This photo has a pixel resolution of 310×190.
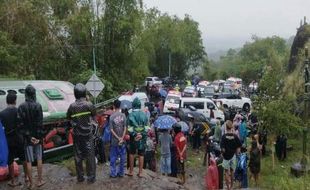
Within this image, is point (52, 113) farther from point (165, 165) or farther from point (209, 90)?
point (209, 90)

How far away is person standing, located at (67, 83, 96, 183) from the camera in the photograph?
925 centimetres

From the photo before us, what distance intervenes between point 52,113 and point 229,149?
5.07 meters

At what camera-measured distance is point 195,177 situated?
48.8ft

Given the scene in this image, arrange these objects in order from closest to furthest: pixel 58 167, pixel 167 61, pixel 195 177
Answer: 1. pixel 58 167
2. pixel 195 177
3. pixel 167 61

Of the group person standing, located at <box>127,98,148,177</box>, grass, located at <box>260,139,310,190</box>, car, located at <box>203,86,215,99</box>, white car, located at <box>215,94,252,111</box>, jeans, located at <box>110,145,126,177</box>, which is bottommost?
grass, located at <box>260,139,310,190</box>

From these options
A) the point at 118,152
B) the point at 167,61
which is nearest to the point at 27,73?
the point at 118,152

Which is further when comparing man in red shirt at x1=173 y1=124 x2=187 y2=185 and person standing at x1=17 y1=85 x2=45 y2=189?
man in red shirt at x1=173 y1=124 x2=187 y2=185

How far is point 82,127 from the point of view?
926 cm

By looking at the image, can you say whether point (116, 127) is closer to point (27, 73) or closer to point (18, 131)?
point (18, 131)

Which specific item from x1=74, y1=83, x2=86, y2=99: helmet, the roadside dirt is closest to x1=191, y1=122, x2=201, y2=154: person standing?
the roadside dirt

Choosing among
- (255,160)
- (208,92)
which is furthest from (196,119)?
(208,92)

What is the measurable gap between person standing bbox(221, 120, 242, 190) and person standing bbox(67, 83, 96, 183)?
3.81 meters

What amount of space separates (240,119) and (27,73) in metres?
10.2

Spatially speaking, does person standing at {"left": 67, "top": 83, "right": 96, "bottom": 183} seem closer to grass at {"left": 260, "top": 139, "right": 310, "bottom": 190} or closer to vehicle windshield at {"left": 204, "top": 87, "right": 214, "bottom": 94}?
grass at {"left": 260, "top": 139, "right": 310, "bottom": 190}
